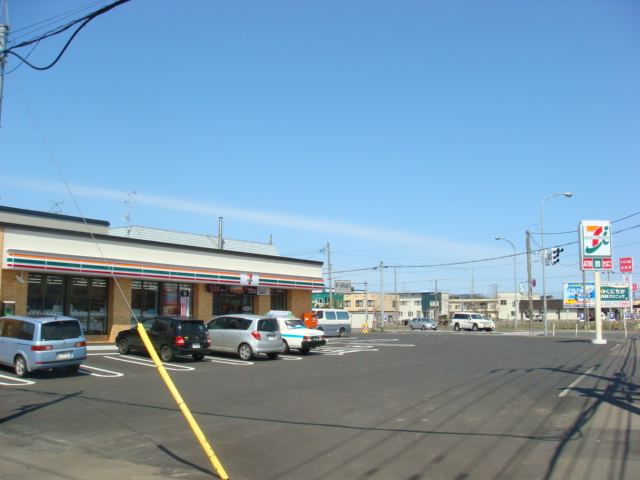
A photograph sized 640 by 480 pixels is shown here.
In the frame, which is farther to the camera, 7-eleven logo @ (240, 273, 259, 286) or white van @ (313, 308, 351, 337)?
white van @ (313, 308, 351, 337)

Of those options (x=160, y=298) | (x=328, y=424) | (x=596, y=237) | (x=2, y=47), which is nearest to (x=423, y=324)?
(x=596, y=237)

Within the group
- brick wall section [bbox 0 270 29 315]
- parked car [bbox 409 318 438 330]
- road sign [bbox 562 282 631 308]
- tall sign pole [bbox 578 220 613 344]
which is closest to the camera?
brick wall section [bbox 0 270 29 315]

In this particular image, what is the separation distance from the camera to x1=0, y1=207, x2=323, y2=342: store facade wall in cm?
2317

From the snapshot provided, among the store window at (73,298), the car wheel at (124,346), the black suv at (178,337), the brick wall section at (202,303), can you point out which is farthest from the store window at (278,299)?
the black suv at (178,337)

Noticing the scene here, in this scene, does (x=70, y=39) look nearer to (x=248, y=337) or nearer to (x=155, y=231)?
(x=248, y=337)

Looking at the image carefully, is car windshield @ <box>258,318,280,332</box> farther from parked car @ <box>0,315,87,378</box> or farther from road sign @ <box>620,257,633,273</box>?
road sign @ <box>620,257,633,273</box>

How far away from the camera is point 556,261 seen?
4581 cm

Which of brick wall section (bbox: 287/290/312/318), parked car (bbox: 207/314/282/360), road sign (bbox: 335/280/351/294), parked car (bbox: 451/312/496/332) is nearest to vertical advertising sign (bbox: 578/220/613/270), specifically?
brick wall section (bbox: 287/290/312/318)

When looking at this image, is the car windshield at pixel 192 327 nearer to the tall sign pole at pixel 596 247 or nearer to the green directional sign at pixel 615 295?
the tall sign pole at pixel 596 247

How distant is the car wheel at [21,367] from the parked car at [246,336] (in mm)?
7641

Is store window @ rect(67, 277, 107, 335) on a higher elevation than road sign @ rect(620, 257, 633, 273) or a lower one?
lower

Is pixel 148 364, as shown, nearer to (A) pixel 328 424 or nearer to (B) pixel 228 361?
(B) pixel 228 361

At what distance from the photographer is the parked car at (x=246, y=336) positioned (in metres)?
21.1

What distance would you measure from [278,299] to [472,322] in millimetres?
28217
